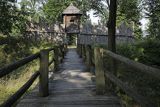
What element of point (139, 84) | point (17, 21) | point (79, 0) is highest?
point (79, 0)

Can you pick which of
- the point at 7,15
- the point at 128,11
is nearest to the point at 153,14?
the point at 128,11

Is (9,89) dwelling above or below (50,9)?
below

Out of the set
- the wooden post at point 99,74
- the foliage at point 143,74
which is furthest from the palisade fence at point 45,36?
the wooden post at point 99,74

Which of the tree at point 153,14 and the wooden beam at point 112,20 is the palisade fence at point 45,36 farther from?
the wooden beam at point 112,20

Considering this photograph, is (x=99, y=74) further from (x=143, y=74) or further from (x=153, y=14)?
(x=153, y=14)

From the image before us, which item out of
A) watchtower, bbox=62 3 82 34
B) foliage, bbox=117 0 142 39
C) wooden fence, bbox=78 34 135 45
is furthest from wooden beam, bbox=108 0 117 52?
foliage, bbox=117 0 142 39

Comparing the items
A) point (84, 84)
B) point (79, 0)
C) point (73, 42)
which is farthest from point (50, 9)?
point (84, 84)

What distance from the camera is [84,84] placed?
382 inches

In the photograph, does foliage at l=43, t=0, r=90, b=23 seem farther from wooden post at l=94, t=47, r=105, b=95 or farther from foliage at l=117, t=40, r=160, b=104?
wooden post at l=94, t=47, r=105, b=95

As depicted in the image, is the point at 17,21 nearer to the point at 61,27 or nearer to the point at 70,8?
the point at 61,27

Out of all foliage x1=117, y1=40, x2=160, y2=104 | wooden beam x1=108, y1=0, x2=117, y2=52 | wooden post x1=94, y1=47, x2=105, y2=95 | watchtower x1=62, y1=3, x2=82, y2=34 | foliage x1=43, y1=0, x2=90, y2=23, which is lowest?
foliage x1=117, y1=40, x2=160, y2=104

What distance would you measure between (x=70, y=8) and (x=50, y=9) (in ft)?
38.1

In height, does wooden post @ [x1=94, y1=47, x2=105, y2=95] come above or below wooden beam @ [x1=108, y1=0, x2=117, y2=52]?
below

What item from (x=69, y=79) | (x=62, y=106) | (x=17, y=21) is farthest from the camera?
(x=17, y=21)
